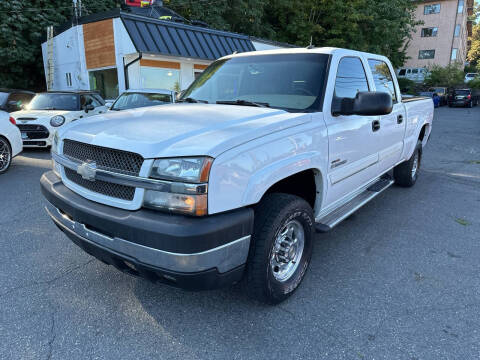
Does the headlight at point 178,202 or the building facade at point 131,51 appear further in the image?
the building facade at point 131,51

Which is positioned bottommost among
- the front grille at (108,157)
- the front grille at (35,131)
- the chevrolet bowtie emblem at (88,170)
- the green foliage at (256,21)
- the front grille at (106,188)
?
the front grille at (35,131)

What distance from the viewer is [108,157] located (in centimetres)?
225

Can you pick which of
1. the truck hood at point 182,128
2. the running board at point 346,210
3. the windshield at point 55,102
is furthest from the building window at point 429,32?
the truck hood at point 182,128

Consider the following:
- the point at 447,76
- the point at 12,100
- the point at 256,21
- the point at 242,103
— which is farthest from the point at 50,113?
the point at 447,76

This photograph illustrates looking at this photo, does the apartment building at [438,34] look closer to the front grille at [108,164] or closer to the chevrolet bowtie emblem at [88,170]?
the front grille at [108,164]

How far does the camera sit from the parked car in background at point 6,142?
6484 millimetres

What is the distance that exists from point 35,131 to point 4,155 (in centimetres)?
182

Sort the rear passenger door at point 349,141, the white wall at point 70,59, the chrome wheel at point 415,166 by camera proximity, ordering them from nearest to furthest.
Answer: the rear passenger door at point 349,141 < the chrome wheel at point 415,166 < the white wall at point 70,59

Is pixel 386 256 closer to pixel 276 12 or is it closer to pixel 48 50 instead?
pixel 48 50

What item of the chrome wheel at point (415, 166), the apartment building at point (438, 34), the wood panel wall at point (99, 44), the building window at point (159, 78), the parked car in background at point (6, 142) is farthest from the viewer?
the apartment building at point (438, 34)

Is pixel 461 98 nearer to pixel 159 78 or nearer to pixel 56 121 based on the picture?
pixel 159 78

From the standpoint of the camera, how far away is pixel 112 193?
7.28 feet

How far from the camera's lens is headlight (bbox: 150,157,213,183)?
1.94 m

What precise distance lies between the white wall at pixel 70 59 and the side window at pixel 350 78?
594 inches
